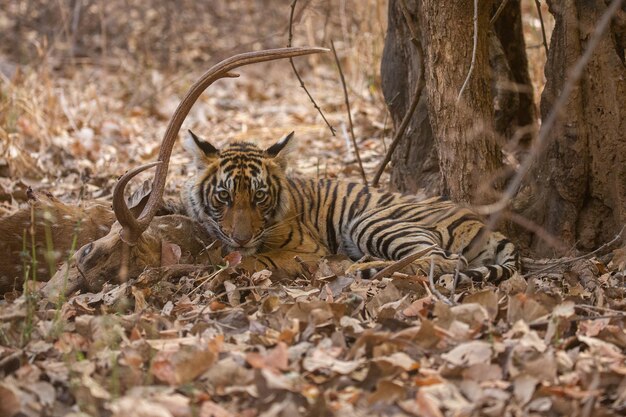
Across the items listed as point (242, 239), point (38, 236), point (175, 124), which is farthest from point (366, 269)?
point (38, 236)

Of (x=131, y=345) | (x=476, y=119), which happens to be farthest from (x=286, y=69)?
(x=131, y=345)

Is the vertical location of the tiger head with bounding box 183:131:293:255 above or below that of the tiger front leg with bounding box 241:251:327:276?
above

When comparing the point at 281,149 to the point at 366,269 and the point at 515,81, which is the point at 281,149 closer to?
the point at 366,269

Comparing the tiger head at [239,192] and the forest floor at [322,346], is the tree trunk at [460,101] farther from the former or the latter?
the tiger head at [239,192]

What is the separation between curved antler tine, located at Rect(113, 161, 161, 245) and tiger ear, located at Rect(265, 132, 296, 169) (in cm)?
163

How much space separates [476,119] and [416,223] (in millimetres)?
857

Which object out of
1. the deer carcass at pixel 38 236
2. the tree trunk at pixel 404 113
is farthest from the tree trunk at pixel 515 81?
the deer carcass at pixel 38 236

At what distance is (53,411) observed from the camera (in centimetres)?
306

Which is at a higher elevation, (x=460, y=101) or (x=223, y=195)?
(x=460, y=101)

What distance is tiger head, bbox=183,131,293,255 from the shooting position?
561 centimetres

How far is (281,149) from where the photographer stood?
596cm

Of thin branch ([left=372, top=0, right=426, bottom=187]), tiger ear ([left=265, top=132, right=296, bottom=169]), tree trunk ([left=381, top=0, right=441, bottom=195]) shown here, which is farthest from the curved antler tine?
tree trunk ([left=381, top=0, right=441, bottom=195])

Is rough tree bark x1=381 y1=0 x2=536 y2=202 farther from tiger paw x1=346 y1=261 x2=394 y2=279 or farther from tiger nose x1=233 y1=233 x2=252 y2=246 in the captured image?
tiger nose x1=233 y1=233 x2=252 y2=246

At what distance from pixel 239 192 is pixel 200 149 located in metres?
0.47
